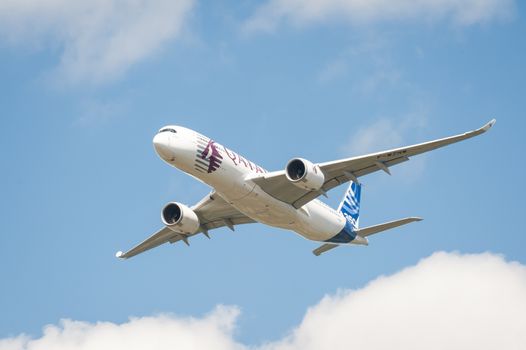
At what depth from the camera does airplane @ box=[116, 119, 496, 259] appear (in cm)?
4016

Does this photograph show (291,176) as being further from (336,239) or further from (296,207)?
(336,239)

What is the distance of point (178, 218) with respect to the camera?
45312 millimetres

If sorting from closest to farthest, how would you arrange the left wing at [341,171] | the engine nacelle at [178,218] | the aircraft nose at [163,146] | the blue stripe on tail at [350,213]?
the aircraft nose at [163,146], the left wing at [341,171], the engine nacelle at [178,218], the blue stripe on tail at [350,213]

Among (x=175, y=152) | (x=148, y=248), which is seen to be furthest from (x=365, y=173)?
(x=148, y=248)

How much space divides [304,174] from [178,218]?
8.09m

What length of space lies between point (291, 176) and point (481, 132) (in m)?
8.41

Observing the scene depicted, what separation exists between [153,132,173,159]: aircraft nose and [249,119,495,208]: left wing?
4166 mm

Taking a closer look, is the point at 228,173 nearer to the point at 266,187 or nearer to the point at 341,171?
the point at 266,187

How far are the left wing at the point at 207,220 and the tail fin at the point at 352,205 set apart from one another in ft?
22.0

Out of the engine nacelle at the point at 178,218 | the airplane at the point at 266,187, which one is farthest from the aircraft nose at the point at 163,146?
the engine nacelle at the point at 178,218

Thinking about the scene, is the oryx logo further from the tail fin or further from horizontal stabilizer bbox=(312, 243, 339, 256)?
the tail fin

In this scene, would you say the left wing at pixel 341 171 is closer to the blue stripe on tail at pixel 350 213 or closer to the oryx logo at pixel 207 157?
the oryx logo at pixel 207 157

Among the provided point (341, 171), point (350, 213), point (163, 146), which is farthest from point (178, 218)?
point (350, 213)

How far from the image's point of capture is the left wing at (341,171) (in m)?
40.5
